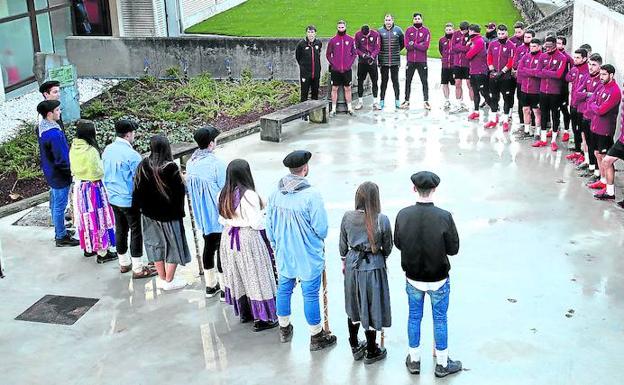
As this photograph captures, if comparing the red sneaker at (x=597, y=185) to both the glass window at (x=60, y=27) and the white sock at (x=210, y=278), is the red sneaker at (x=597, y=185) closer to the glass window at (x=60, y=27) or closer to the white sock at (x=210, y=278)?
the white sock at (x=210, y=278)

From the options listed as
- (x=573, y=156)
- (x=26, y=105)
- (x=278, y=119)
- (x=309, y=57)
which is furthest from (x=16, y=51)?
(x=573, y=156)

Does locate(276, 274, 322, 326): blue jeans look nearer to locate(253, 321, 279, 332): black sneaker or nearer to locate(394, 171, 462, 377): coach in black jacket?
locate(253, 321, 279, 332): black sneaker

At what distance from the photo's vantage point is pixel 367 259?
6113 millimetres

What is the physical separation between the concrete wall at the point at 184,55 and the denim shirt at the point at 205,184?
8.90 m

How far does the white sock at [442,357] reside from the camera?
616cm

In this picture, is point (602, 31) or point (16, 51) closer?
point (602, 31)

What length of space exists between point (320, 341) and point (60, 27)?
47.9 ft

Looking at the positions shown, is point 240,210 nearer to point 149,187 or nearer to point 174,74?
point 149,187

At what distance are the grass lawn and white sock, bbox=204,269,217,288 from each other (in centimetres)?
1424

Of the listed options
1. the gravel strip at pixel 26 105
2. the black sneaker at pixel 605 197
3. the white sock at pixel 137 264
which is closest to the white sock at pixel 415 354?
the white sock at pixel 137 264

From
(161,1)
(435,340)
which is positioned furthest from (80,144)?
(161,1)

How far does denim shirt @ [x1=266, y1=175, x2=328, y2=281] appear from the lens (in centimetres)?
628

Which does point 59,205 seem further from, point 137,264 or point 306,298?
point 306,298

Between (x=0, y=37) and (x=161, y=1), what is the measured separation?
5.84 meters
